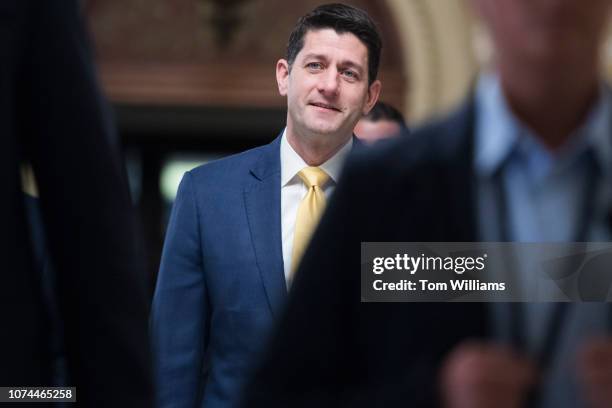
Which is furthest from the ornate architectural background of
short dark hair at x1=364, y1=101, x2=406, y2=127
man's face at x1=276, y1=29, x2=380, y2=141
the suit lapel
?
the suit lapel

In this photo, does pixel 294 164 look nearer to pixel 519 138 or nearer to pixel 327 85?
pixel 327 85

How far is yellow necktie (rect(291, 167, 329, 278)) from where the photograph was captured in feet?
13.1

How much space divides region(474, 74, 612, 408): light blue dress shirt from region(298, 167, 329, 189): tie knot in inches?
88.0

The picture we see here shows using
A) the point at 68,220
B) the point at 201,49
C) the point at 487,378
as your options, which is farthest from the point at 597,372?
the point at 201,49

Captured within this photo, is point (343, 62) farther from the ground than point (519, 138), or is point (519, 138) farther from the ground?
point (343, 62)

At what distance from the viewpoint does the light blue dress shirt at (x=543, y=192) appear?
1771 millimetres

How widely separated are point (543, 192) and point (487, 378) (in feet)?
0.74

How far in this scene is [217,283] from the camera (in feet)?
13.1

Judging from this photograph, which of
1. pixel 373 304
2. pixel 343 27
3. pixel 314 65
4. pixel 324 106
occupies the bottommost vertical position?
pixel 373 304

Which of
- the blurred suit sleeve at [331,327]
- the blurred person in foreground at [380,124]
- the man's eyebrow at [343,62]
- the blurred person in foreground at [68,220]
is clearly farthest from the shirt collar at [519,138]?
the blurred person in foreground at [380,124]

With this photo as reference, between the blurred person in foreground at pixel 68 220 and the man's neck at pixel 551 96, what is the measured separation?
0.72 meters

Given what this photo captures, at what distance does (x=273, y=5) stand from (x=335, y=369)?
905 cm

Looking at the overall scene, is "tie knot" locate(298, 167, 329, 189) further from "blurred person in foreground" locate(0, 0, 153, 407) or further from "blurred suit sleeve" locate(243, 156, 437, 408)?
"blurred suit sleeve" locate(243, 156, 437, 408)

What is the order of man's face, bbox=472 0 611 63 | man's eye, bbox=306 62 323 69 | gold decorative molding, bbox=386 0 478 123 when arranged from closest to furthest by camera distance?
man's face, bbox=472 0 611 63 < man's eye, bbox=306 62 323 69 < gold decorative molding, bbox=386 0 478 123
